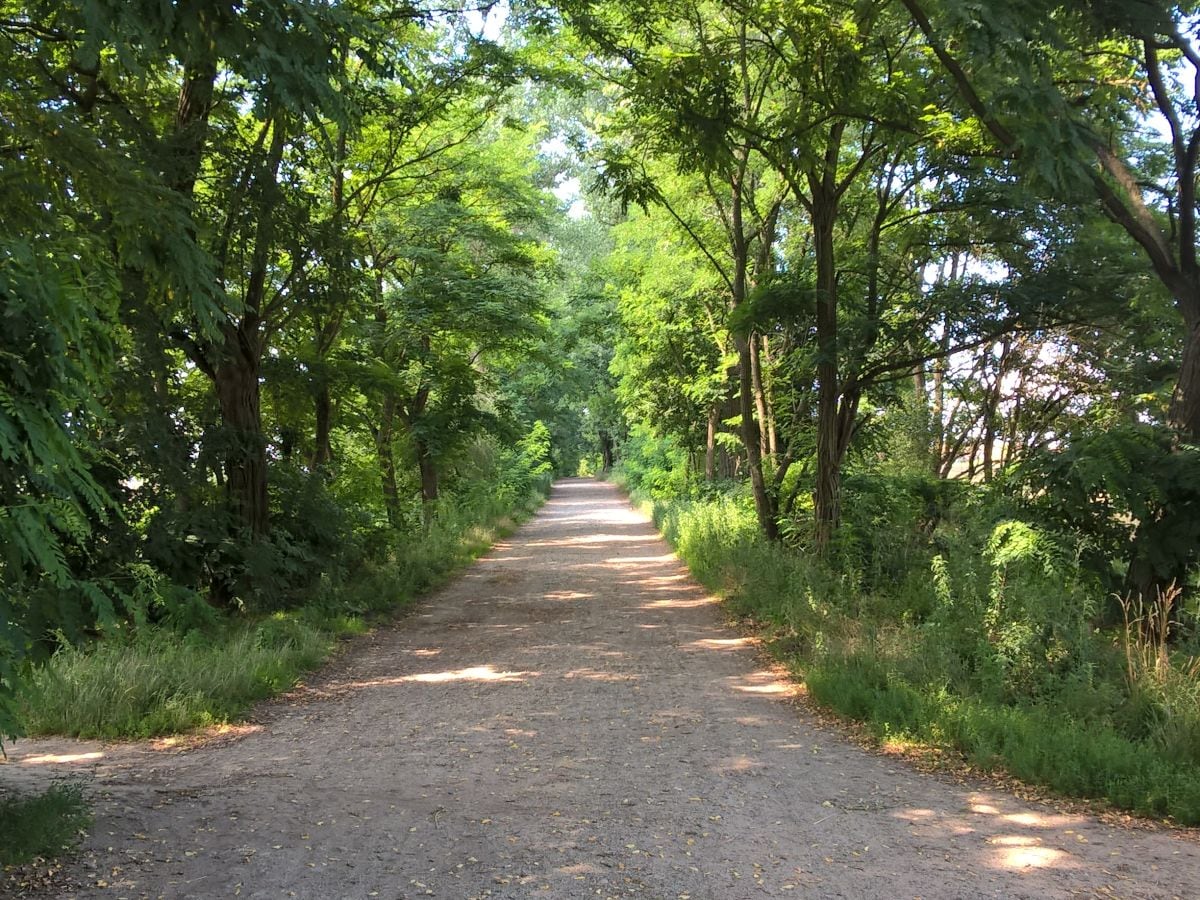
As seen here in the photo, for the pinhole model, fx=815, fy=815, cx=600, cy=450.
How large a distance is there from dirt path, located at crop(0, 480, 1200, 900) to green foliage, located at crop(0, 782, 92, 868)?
126mm

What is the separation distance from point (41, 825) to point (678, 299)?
54.7 feet

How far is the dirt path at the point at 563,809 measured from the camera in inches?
143

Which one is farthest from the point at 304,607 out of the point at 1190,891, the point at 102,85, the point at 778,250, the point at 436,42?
the point at 778,250

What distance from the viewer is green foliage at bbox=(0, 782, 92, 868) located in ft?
11.6

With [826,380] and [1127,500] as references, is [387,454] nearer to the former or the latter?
[826,380]

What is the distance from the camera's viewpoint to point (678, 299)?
18.9 metres

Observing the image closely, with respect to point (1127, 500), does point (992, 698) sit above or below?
below

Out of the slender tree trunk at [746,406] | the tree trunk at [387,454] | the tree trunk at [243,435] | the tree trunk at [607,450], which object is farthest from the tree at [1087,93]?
the tree trunk at [607,450]

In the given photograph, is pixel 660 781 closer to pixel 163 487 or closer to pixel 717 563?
pixel 163 487

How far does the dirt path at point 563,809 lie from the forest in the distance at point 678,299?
0.67m

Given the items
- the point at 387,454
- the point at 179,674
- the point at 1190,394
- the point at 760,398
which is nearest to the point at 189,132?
the point at 179,674

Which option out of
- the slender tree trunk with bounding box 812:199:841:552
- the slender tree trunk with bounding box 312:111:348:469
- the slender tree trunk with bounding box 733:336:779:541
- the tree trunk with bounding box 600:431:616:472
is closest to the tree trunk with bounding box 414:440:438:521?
the slender tree trunk with bounding box 312:111:348:469

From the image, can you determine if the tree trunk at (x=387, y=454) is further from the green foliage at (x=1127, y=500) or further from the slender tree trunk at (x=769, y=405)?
the green foliage at (x=1127, y=500)

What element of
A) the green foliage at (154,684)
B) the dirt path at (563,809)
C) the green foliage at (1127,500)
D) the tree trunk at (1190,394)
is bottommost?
the dirt path at (563,809)
